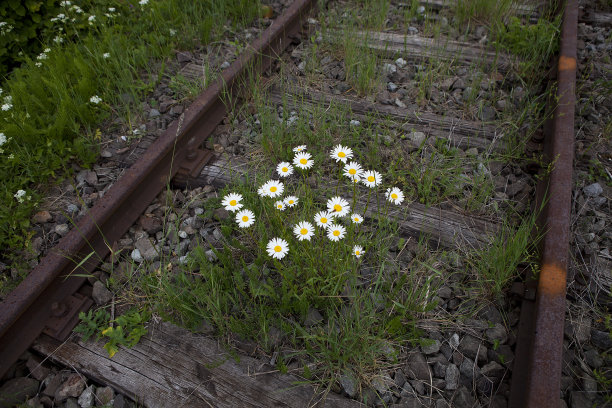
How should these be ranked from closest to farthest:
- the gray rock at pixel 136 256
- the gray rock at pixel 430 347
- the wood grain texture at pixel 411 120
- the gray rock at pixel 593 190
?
the gray rock at pixel 430 347 → the gray rock at pixel 136 256 → the gray rock at pixel 593 190 → the wood grain texture at pixel 411 120

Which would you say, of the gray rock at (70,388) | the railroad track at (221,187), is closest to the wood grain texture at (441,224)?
the railroad track at (221,187)

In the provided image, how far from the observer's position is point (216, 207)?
114 inches

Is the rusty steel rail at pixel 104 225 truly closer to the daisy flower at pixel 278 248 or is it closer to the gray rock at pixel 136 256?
the gray rock at pixel 136 256

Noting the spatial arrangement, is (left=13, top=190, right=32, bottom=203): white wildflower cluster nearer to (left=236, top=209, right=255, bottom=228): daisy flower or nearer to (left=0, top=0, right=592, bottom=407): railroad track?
(left=0, top=0, right=592, bottom=407): railroad track

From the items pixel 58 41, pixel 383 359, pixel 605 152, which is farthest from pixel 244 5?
pixel 383 359

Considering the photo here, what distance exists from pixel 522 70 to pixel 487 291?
238 cm

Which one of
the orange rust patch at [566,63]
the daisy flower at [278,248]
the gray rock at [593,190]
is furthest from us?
the orange rust patch at [566,63]

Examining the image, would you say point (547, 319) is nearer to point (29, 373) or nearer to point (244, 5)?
point (29, 373)

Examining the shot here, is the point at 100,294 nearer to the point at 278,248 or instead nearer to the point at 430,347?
the point at 278,248

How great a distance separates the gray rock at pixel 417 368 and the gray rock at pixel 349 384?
10.9 inches

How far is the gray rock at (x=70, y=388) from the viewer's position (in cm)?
210

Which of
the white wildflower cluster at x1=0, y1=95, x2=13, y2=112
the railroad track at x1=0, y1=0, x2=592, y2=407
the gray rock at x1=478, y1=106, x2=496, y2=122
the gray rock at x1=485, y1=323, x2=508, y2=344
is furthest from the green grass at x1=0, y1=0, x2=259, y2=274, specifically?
the gray rock at x1=485, y1=323, x2=508, y2=344

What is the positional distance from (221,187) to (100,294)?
106 centimetres

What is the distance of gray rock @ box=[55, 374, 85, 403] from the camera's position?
82.5 inches
